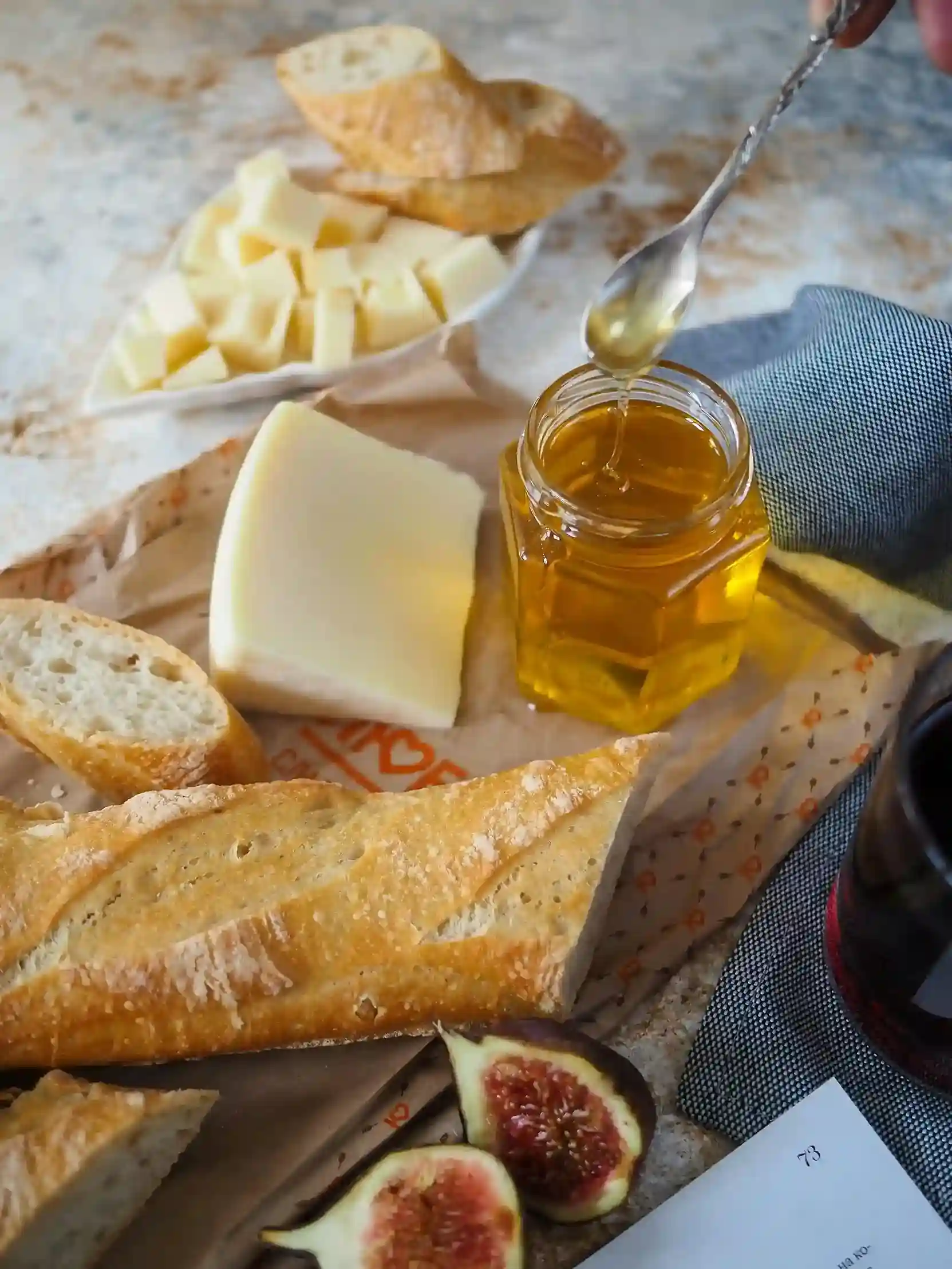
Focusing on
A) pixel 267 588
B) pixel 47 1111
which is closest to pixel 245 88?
pixel 267 588

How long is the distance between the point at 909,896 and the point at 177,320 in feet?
4.28

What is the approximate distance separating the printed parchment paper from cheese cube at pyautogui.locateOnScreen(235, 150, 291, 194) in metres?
0.49

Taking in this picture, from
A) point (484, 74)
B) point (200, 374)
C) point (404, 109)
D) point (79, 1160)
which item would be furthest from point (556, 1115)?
point (484, 74)

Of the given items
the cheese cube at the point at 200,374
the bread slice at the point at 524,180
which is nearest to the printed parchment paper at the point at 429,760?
the cheese cube at the point at 200,374

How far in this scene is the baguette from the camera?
111 centimetres

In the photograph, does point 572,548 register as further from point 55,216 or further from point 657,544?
point 55,216

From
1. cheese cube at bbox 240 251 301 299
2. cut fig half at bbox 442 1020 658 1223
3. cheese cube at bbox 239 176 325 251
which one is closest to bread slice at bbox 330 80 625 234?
cheese cube at bbox 239 176 325 251

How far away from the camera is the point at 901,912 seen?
3.31 feet

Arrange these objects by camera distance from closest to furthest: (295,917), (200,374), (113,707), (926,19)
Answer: (295,917) → (113,707) → (926,19) → (200,374)

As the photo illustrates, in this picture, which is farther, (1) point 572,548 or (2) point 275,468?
(2) point 275,468

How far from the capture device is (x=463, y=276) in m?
1.78

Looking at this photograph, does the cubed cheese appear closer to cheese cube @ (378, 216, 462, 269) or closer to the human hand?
cheese cube @ (378, 216, 462, 269)

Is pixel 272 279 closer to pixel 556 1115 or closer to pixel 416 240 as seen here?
pixel 416 240

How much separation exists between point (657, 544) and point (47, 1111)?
82 cm
